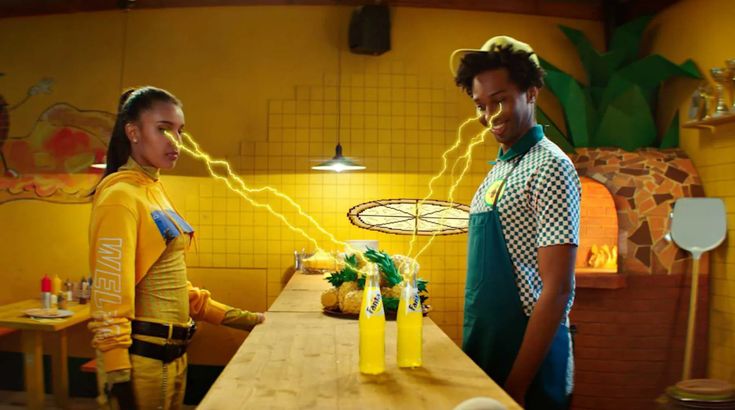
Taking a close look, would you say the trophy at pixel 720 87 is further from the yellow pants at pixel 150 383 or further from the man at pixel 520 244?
the yellow pants at pixel 150 383

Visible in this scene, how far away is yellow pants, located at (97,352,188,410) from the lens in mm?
2021

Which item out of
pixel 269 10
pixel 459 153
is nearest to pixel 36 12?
pixel 269 10

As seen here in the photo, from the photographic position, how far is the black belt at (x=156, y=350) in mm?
2109

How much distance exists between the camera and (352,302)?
2.58 meters

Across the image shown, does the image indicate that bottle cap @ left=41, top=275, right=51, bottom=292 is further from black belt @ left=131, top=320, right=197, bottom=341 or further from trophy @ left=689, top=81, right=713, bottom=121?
trophy @ left=689, top=81, right=713, bottom=121

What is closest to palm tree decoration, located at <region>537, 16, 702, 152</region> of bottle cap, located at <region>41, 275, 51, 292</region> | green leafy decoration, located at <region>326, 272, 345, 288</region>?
green leafy decoration, located at <region>326, 272, 345, 288</region>

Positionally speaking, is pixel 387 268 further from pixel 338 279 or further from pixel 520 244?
pixel 520 244

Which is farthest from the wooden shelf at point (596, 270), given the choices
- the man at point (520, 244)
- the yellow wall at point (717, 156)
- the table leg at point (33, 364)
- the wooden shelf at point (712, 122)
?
the table leg at point (33, 364)

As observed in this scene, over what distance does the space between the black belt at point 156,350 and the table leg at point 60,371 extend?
9.76 feet

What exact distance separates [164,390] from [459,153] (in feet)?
11.6

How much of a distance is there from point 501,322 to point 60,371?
3955 millimetres

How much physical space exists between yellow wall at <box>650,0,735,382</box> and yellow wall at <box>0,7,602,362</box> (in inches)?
44.4

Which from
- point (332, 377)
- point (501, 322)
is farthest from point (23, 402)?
point (501, 322)

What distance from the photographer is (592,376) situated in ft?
14.6
